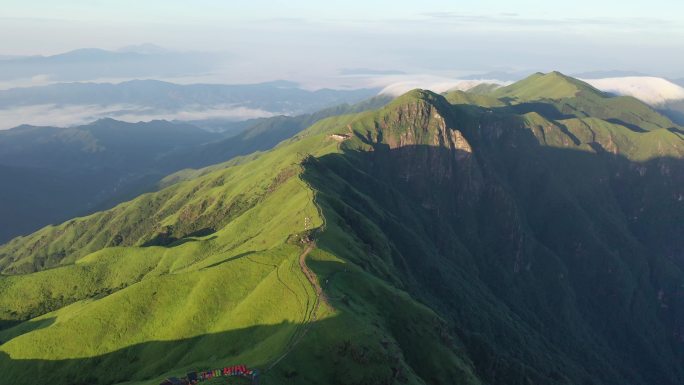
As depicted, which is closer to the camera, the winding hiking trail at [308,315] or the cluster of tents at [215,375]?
the cluster of tents at [215,375]

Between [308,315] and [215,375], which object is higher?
[308,315]

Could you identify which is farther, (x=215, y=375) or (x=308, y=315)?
(x=308, y=315)

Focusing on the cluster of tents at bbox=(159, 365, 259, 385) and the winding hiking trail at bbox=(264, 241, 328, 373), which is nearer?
the cluster of tents at bbox=(159, 365, 259, 385)

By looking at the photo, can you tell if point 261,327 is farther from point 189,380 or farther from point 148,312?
point 148,312

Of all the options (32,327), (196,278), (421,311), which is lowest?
(32,327)

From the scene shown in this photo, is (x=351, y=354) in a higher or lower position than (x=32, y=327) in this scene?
higher

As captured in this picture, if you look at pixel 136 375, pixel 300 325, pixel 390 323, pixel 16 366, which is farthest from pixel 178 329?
pixel 390 323

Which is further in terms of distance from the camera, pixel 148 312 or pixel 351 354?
pixel 148 312

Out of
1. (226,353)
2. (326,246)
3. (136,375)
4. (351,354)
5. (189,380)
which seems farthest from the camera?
(326,246)
